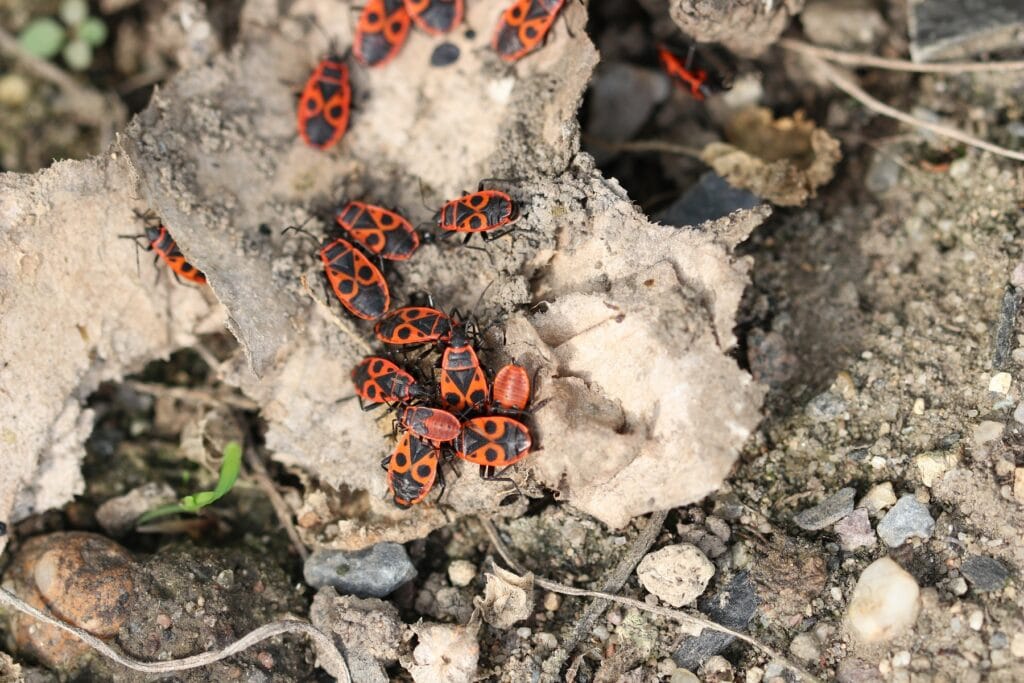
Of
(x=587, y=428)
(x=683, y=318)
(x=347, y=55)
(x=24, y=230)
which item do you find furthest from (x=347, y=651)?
(x=347, y=55)

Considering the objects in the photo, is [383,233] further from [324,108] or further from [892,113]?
[892,113]

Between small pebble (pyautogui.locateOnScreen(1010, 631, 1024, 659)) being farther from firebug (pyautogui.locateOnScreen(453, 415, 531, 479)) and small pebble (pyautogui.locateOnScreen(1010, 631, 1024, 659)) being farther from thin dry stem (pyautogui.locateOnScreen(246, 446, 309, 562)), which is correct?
thin dry stem (pyautogui.locateOnScreen(246, 446, 309, 562))

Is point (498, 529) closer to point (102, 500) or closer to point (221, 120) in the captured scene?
point (102, 500)

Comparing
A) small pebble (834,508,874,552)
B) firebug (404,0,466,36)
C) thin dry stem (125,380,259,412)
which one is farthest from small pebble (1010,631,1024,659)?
firebug (404,0,466,36)

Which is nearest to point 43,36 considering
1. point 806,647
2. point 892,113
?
point 892,113

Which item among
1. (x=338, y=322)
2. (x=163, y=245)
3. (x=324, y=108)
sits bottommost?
(x=338, y=322)
